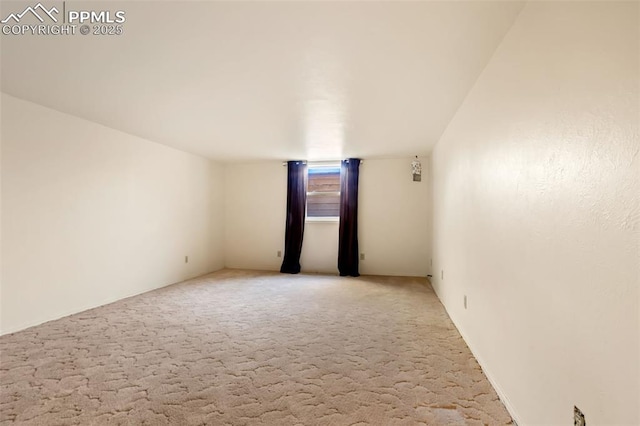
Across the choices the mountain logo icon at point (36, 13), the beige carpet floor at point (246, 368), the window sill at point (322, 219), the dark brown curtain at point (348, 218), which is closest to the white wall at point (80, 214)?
the beige carpet floor at point (246, 368)

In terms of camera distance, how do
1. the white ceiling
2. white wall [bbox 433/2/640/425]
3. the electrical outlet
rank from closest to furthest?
white wall [bbox 433/2/640/425], the electrical outlet, the white ceiling

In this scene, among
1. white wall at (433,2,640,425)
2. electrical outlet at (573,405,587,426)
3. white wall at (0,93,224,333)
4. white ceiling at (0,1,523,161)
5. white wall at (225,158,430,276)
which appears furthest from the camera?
white wall at (225,158,430,276)

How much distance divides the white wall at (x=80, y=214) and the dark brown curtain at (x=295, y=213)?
182 cm

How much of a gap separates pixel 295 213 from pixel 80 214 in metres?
3.29

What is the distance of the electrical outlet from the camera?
1.02 meters

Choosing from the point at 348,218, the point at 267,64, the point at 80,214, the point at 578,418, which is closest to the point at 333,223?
the point at 348,218

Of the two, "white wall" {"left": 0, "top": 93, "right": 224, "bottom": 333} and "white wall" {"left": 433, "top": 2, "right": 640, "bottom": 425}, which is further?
"white wall" {"left": 0, "top": 93, "right": 224, "bottom": 333}

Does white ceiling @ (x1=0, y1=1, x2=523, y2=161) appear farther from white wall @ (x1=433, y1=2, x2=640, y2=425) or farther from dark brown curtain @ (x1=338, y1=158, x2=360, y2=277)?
dark brown curtain @ (x1=338, y1=158, x2=360, y2=277)

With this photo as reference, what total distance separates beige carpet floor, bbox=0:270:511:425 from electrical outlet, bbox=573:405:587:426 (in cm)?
60

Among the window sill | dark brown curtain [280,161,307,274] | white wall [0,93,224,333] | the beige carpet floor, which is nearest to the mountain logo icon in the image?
white wall [0,93,224,333]

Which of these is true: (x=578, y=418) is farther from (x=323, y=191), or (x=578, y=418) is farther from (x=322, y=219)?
(x=323, y=191)

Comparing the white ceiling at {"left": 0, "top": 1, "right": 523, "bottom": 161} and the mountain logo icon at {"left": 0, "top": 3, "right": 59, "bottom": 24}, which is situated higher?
the mountain logo icon at {"left": 0, "top": 3, "right": 59, "bottom": 24}

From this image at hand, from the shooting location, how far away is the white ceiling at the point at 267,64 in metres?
1.56

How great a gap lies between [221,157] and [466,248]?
4.48 meters
